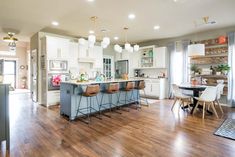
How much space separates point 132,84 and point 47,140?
307 cm

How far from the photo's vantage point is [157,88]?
7121 millimetres

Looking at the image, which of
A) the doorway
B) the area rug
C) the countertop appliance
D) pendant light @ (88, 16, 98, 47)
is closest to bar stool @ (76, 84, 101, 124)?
pendant light @ (88, 16, 98, 47)

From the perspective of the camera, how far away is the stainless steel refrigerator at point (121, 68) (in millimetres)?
8766

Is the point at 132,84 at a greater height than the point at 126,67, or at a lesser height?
lesser

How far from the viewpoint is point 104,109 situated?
16.1 feet

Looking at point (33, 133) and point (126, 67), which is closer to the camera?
point (33, 133)

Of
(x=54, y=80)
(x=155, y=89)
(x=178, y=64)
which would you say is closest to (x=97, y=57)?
(x=54, y=80)

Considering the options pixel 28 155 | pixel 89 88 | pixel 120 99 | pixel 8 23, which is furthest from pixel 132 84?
pixel 8 23

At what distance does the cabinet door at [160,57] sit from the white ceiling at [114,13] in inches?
59.4

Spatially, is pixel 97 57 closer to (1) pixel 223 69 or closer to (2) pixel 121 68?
(2) pixel 121 68

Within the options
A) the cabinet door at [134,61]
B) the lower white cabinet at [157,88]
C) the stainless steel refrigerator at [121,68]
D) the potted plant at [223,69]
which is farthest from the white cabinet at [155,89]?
the potted plant at [223,69]

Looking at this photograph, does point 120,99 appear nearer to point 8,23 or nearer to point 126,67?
point 126,67

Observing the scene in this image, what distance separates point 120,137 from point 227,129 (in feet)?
7.62

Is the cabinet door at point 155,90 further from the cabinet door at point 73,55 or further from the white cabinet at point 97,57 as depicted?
the cabinet door at point 73,55
